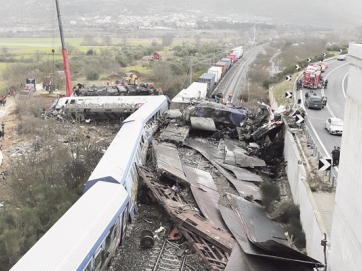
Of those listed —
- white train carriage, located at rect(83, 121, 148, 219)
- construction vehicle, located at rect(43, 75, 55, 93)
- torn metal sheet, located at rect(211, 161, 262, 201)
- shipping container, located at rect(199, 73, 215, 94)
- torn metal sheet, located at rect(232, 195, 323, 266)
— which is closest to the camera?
Answer: torn metal sheet, located at rect(232, 195, 323, 266)

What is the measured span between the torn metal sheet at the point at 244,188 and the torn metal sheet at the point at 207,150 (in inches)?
58.0

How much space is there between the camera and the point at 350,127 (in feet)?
26.7

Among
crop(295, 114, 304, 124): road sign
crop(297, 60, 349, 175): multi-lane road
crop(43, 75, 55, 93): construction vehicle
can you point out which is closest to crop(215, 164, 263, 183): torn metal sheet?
crop(297, 60, 349, 175): multi-lane road

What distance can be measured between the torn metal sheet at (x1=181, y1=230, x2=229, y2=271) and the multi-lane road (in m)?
9.76

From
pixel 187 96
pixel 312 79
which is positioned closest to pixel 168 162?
pixel 187 96

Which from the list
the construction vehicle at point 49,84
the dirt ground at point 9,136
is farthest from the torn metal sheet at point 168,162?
the construction vehicle at point 49,84

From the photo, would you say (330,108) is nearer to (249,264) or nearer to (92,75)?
(249,264)

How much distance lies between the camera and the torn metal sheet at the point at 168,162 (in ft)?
47.1

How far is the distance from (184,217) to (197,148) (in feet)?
27.4

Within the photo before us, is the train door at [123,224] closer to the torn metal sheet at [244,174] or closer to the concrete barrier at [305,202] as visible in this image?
the concrete barrier at [305,202]

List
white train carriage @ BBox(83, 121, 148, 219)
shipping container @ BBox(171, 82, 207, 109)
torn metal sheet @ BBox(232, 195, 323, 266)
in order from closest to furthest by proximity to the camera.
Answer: torn metal sheet @ BBox(232, 195, 323, 266) < white train carriage @ BBox(83, 121, 148, 219) < shipping container @ BBox(171, 82, 207, 109)

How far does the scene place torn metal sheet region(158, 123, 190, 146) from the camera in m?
19.7

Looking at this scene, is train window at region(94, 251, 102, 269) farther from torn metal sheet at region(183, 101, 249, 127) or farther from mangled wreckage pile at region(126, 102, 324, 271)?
torn metal sheet at region(183, 101, 249, 127)

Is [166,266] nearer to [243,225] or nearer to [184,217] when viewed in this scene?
[184,217]
